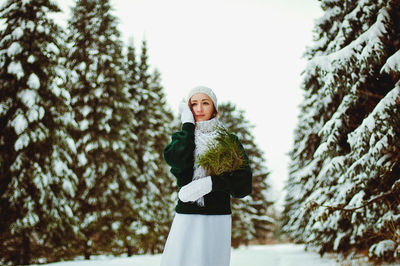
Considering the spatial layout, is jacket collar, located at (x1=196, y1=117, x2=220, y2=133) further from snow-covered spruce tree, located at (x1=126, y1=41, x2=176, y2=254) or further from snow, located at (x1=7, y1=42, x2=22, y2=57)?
snow-covered spruce tree, located at (x1=126, y1=41, x2=176, y2=254)

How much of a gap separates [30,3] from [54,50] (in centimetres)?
201

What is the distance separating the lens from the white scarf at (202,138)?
10.6 ft

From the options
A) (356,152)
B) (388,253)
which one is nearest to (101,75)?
(356,152)

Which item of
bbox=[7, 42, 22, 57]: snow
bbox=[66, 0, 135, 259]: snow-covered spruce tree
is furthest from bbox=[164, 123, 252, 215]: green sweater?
bbox=[66, 0, 135, 259]: snow-covered spruce tree

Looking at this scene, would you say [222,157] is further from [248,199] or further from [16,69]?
[248,199]

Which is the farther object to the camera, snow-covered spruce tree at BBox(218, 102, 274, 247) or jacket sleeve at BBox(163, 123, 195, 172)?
snow-covered spruce tree at BBox(218, 102, 274, 247)

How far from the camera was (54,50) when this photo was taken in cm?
1277

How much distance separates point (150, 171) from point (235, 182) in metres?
18.1

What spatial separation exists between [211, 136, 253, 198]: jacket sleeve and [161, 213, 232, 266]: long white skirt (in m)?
0.27

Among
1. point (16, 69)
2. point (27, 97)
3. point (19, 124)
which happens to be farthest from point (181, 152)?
point (16, 69)

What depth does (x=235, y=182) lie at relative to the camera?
3145mm

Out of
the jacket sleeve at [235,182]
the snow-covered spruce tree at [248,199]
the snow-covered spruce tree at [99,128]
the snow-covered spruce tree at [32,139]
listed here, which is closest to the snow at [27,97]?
the snow-covered spruce tree at [32,139]

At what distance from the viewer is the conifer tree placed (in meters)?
19.7

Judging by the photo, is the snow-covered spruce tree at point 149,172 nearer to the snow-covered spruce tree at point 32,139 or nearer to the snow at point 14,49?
the snow-covered spruce tree at point 32,139
